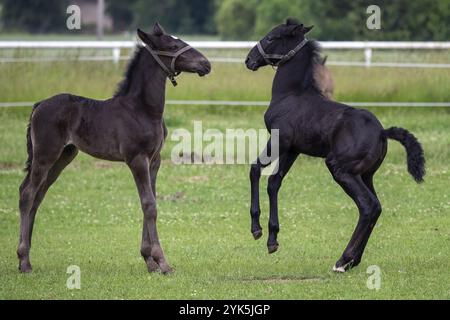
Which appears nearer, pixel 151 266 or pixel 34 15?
pixel 151 266

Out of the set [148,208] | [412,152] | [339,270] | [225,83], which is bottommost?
[225,83]

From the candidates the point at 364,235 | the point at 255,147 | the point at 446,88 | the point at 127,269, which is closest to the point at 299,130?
the point at 364,235

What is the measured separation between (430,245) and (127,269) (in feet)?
11.6

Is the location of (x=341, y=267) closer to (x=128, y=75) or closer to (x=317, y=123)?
(x=317, y=123)

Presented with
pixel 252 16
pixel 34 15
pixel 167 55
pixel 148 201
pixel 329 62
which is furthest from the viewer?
pixel 252 16

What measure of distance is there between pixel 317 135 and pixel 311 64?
2.84 ft

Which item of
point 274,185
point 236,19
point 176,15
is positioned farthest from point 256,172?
point 176,15

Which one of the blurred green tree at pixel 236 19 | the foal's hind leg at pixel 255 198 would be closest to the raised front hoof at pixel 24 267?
the foal's hind leg at pixel 255 198

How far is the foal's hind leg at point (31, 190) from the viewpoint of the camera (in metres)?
9.60

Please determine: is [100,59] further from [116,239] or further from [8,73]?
[116,239]

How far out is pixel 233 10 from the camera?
47.5 meters

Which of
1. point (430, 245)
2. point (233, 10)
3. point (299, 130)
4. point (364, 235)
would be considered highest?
point (299, 130)

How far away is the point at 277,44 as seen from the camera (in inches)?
397

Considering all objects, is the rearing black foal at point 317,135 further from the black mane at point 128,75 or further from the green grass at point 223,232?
the black mane at point 128,75
